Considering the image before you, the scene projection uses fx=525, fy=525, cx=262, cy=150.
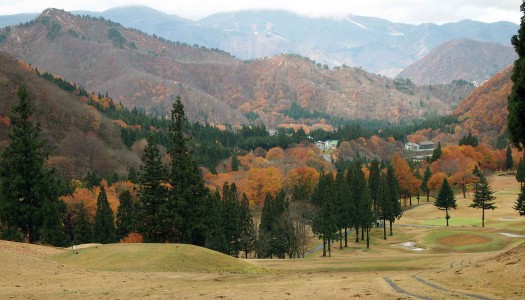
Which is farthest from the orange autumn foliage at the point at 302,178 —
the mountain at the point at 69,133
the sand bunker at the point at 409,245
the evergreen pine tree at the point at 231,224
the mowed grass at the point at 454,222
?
the evergreen pine tree at the point at 231,224

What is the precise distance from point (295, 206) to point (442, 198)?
30589 mm

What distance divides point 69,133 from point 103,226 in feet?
336

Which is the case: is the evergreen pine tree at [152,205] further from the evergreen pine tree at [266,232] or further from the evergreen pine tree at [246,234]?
the evergreen pine tree at [266,232]

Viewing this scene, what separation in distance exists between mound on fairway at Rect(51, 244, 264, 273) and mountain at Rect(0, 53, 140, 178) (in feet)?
340

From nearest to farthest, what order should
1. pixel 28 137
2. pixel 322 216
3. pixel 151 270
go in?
pixel 151 270 < pixel 28 137 < pixel 322 216

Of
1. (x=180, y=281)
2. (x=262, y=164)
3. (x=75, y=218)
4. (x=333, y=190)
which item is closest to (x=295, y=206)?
(x=333, y=190)

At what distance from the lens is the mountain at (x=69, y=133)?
154 metres

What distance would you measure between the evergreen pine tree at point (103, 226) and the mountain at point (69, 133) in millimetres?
62092

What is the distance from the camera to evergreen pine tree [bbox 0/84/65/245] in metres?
52.6

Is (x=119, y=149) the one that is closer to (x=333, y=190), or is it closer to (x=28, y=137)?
(x=333, y=190)

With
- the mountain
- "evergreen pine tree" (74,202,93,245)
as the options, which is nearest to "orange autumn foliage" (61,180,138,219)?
"evergreen pine tree" (74,202,93,245)

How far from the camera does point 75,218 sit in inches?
3514

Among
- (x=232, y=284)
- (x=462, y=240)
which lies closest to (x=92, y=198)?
(x=462, y=240)

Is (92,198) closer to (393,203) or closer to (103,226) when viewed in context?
(103,226)
